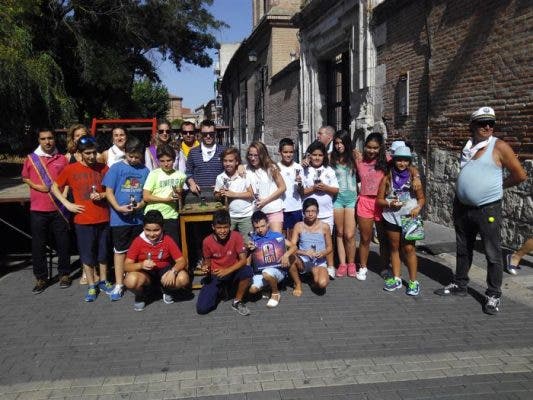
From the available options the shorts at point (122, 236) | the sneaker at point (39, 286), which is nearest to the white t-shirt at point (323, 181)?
the shorts at point (122, 236)

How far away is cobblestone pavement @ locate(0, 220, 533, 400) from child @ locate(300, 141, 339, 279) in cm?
92

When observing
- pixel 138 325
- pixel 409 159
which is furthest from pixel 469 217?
pixel 138 325

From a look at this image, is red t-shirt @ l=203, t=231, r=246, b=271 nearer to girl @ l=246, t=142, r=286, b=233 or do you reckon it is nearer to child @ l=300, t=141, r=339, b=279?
girl @ l=246, t=142, r=286, b=233

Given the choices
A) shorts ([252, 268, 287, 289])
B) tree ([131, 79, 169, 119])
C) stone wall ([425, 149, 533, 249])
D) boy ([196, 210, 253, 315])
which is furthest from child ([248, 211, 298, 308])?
tree ([131, 79, 169, 119])

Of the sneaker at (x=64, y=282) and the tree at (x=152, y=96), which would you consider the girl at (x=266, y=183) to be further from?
the tree at (x=152, y=96)

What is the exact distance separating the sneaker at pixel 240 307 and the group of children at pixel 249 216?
0.4 inches

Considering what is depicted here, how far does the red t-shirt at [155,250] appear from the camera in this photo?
15.5ft

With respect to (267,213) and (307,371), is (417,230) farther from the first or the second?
(307,371)

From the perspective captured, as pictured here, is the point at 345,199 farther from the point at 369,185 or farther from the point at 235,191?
the point at 235,191

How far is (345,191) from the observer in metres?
5.62

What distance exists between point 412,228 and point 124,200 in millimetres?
3098

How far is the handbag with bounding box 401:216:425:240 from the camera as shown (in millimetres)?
4844

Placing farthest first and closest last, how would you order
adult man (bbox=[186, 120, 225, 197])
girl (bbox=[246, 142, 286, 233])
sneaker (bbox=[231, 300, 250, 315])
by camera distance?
adult man (bbox=[186, 120, 225, 197]) → girl (bbox=[246, 142, 286, 233]) → sneaker (bbox=[231, 300, 250, 315])

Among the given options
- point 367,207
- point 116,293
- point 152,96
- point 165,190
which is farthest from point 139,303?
point 152,96
